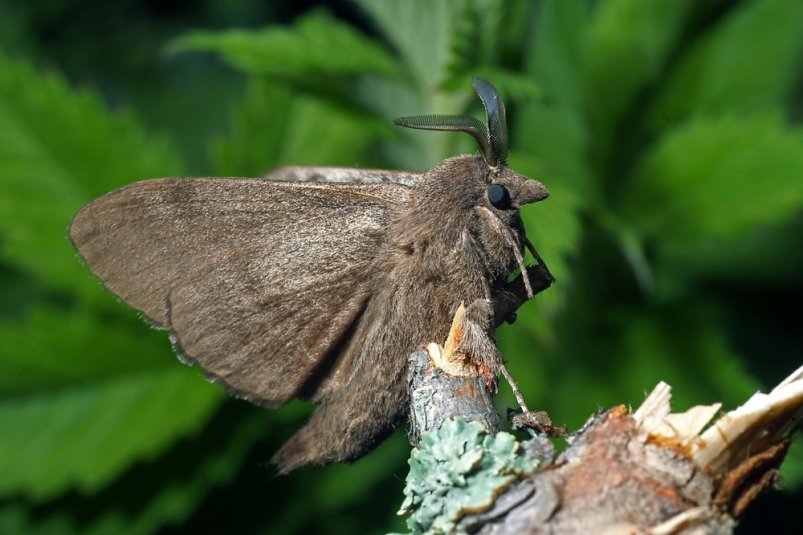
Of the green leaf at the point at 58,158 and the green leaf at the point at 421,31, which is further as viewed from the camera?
the green leaf at the point at 58,158

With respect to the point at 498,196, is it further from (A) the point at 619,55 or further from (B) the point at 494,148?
(A) the point at 619,55

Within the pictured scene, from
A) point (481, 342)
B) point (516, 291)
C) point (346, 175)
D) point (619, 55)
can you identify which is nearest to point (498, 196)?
point (516, 291)

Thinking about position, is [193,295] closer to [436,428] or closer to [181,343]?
[181,343]

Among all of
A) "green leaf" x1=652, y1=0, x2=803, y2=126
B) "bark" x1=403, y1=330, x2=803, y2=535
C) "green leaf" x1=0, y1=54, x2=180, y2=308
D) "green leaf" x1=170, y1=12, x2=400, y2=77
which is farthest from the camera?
"green leaf" x1=652, y1=0, x2=803, y2=126

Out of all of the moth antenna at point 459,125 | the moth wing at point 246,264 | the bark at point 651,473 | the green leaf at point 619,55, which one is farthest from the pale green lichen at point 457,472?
the green leaf at point 619,55

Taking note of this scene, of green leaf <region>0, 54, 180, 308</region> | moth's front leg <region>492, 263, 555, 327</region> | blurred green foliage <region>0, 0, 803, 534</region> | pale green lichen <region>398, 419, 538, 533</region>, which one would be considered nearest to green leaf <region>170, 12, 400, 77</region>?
blurred green foliage <region>0, 0, 803, 534</region>

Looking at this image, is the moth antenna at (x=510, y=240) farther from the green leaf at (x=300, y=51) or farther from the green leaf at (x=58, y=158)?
the green leaf at (x=58, y=158)

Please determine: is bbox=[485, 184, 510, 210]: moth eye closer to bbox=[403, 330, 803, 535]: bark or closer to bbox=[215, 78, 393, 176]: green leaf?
bbox=[403, 330, 803, 535]: bark

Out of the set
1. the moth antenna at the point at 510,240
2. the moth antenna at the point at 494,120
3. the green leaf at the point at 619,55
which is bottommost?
the moth antenna at the point at 510,240
